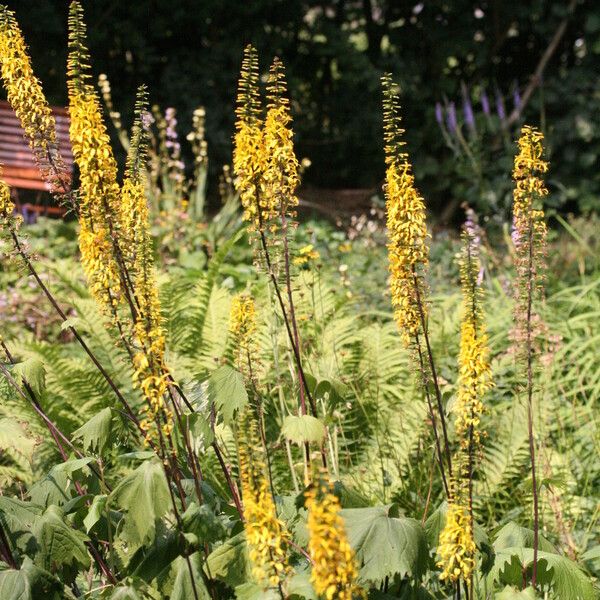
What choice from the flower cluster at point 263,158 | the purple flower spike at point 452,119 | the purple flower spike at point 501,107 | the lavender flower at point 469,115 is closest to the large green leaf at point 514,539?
the flower cluster at point 263,158

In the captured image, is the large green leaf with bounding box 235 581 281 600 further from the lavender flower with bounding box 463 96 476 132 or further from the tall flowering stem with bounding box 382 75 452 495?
the lavender flower with bounding box 463 96 476 132

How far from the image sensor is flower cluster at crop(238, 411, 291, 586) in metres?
1.84

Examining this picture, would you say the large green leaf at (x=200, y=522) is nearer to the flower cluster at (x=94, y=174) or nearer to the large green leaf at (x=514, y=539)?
the flower cluster at (x=94, y=174)

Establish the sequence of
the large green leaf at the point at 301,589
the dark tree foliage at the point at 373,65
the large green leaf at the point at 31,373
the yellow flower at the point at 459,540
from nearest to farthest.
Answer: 1. the large green leaf at the point at 301,589
2. the yellow flower at the point at 459,540
3. the large green leaf at the point at 31,373
4. the dark tree foliage at the point at 373,65

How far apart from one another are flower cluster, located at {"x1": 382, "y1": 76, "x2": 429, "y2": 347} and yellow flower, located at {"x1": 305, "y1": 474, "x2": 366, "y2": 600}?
80 centimetres

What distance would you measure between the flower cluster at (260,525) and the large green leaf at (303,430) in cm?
33

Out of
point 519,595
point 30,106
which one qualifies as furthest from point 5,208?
point 519,595

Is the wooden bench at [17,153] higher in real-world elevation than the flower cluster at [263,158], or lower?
higher

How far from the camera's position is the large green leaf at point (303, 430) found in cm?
226

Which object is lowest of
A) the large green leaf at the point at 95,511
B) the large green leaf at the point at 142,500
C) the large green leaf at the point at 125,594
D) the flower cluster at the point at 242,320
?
the large green leaf at the point at 125,594

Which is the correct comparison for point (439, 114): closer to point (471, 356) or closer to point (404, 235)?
point (404, 235)

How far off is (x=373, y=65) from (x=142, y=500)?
777 cm

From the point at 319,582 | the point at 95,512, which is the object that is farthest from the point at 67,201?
the point at 319,582

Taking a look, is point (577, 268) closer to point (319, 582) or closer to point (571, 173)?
point (571, 173)
